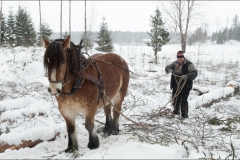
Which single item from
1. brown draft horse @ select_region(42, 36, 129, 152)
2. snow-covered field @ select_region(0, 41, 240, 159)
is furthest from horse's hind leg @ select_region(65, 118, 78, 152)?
snow-covered field @ select_region(0, 41, 240, 159)

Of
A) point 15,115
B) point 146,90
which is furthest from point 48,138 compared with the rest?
point 146,90

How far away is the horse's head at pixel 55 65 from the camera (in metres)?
2.68

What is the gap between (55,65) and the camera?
8.85 feet

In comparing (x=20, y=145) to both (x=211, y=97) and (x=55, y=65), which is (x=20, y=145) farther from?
(x=211, y=97)

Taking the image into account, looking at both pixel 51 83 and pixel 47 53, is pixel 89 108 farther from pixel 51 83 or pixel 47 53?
pixel 47 53

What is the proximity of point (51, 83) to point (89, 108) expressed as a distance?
33.4 inches

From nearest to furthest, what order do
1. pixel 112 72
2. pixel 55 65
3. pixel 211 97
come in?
1. pixel 55 65
2. pixel 112 72
3. pixel 211 97

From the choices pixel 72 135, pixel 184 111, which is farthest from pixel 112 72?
pixel 184 111

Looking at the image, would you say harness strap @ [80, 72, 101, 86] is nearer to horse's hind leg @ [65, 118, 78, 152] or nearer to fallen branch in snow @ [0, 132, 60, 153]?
horse's hind leg @ [65, 118, 78, 152]

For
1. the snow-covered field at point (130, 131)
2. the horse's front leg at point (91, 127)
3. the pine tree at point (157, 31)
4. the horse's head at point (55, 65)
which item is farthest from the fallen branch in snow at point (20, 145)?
the pine tree at point (157, 31)

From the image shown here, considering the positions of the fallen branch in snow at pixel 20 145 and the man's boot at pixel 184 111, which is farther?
the man's boot at pixel 184 111

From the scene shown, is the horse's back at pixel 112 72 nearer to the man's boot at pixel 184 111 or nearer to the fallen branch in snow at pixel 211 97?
the man's boot at pixel 184 111

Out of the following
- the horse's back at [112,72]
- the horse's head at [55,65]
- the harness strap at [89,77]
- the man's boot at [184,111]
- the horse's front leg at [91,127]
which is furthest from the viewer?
the man's boot at [184,111]

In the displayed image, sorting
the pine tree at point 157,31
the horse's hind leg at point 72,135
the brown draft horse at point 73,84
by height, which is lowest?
the horse's hind leg at point 72,135
